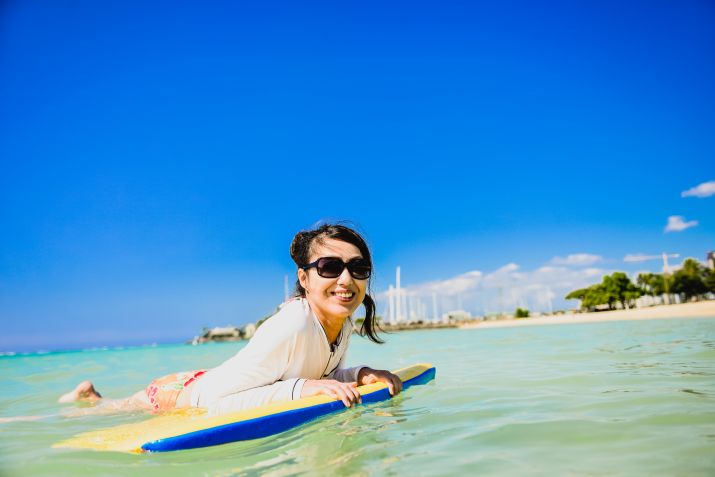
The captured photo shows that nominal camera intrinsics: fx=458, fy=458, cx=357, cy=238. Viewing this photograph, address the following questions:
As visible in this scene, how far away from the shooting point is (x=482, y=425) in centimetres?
245

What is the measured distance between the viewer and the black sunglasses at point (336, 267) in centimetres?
329

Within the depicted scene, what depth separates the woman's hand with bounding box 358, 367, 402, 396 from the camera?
11.8 feet

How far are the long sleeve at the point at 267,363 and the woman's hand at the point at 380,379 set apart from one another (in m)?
0.86

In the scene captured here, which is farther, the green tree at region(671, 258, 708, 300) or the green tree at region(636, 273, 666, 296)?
the green tree at region(636, 273, 666, 296)

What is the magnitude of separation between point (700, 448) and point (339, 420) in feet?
5.76

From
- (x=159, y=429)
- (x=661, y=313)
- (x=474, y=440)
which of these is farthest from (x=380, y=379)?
(x=661, y=313)

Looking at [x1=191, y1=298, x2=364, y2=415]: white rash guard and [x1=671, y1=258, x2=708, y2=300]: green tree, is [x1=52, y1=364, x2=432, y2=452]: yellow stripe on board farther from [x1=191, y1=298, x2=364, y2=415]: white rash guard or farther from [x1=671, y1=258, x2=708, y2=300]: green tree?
[x1=671, y1=258, x2=708, y2=300]: green tree

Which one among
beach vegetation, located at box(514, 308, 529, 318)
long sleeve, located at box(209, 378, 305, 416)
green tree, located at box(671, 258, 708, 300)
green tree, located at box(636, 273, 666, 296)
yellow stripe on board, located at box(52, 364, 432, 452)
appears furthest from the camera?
beach vegetation, located at box(514, 308, 529, 318)

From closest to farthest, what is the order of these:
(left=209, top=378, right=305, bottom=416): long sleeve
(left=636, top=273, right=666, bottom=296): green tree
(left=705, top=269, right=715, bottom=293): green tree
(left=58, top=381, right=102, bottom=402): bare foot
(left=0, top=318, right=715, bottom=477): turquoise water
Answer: (left=0, top=318, right=715, bottom=477): turquoise water, (left=209, top=378, right=305, bottom=416): long sleeve, (left=58, top=381, right=102, bottom=402): bare foot, (left=705, top=269, right=715, bottom=293): green tree, (left=636, top=273, right=666, bottom=296): green tree

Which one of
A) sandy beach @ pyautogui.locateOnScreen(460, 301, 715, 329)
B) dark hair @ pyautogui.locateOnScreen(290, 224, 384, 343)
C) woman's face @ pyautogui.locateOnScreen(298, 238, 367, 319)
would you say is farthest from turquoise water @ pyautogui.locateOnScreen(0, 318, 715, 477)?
sandy beach @ pyautogui.locateOnScreen(460, 301, 715, 329)

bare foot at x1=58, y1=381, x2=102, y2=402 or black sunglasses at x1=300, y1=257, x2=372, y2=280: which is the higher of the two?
black sunglasses at x1=300, y1=257, x2=372, y2=280

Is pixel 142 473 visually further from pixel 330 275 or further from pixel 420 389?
pixel 420 389

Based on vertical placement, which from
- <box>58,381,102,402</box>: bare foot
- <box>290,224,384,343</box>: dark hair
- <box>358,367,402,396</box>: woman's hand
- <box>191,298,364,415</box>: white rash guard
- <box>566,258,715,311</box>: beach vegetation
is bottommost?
<box>58,381,102,402</box>: bare foot

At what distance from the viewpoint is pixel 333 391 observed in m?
3.01
